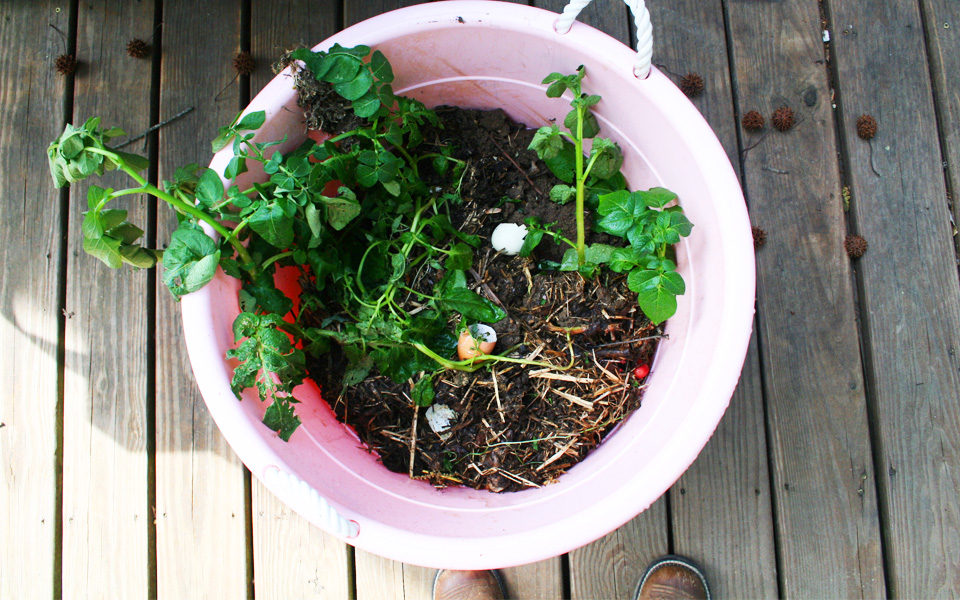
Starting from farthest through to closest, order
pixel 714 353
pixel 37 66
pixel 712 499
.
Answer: pixel 37 66 → pixel 712 499 → pixel 714 353

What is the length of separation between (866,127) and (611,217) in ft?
2.56

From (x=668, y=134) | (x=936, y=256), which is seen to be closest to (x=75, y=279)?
(x=668, y=134)

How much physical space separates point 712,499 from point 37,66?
1.76 meters

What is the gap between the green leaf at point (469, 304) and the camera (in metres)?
0.98

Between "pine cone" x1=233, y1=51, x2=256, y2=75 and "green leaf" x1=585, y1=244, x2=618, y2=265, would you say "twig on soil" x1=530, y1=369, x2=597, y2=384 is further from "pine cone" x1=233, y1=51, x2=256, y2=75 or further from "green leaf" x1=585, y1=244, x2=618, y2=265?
"pine cone" x1=233, y1=51, x2=256, y2=75

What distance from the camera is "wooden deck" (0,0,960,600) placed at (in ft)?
4.15

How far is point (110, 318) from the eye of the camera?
4.35 feet

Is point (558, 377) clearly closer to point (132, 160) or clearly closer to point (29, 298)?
point (132, 160)

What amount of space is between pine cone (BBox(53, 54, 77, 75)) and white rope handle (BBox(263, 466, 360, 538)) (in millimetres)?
1077

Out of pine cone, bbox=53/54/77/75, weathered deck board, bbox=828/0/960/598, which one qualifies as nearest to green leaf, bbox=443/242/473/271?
weathered deck board, bbox=828/0/960/598

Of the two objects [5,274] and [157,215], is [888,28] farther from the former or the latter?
[5,274]

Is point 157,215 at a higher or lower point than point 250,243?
higher

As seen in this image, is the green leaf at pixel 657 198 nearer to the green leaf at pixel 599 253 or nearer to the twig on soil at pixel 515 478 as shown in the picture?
the green leaf at pixel 599 253

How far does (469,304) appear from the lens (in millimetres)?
977
